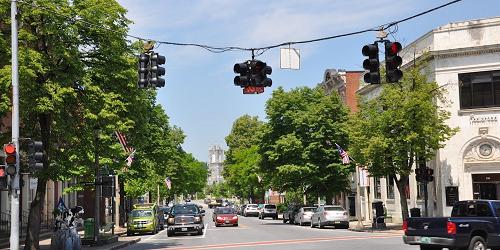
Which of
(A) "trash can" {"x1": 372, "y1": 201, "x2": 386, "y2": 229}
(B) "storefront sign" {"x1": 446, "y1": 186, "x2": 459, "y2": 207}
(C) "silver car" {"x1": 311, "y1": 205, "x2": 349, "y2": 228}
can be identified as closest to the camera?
(A) "trash can" {"x1": 372, "y1": 201, "x2": 386, "y2": 229}

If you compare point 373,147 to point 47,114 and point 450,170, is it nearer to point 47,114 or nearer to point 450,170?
point 450,170

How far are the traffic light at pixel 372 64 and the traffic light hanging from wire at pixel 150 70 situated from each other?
5.74 metres

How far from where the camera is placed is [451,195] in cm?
3631

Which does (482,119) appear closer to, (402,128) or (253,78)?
(402,128)

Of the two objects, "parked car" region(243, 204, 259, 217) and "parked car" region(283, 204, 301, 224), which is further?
"parked car" region(243, 204, 259, 217)

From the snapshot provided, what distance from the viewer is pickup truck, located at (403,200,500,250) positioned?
54.3ft

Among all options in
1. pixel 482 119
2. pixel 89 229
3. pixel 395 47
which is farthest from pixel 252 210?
pixel 395 47

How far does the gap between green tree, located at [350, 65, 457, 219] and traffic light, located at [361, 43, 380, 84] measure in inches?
659

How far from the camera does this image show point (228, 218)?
143 ft

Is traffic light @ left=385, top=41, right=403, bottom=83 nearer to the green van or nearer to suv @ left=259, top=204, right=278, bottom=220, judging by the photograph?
the green van

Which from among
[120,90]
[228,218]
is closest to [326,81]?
[228,218]

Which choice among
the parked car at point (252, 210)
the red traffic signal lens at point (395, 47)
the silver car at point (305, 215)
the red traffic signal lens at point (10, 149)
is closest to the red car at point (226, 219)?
the silver car at point (305, 215)

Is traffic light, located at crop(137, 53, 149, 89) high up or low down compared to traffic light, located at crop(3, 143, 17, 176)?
up

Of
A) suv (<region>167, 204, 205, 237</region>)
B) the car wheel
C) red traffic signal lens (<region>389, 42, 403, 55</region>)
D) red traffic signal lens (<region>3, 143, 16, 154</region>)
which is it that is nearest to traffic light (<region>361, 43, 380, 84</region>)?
red traffic signal lens (<region>389, 42, 403, 55</region>)
